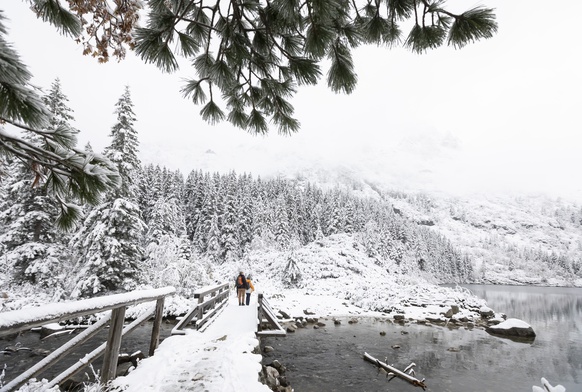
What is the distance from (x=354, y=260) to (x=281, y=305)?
1839 cm

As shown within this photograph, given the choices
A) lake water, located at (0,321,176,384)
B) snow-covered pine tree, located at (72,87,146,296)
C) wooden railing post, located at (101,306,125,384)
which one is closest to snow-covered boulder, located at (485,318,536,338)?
lake water, located at (0,321,176,384)

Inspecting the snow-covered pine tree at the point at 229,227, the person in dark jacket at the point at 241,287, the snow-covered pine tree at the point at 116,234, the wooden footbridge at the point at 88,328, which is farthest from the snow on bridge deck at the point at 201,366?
the snow-covered pine tree at the point at 229,227

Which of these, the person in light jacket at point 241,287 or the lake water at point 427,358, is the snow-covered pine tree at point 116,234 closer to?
the person in light jacket at point 241,287

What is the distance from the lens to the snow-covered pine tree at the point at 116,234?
1498 centimetres

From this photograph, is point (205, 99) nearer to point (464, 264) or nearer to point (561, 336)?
point (561, 336)

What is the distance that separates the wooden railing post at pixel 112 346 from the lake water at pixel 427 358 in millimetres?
6407

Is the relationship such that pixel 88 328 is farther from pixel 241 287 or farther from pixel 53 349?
pixel 53 349

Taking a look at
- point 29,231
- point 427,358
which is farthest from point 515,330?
point 29,231

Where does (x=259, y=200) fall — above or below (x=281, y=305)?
above

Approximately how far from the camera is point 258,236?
147 feet

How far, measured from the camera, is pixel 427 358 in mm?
11961

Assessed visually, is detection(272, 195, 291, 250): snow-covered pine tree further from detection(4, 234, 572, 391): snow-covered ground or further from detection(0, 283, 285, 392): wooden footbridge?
detection(0, 283, 285, 392): wooden footbridge

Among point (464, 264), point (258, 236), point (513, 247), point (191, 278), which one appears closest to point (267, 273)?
point (258, 236)

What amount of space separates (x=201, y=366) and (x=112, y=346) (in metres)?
1.76
